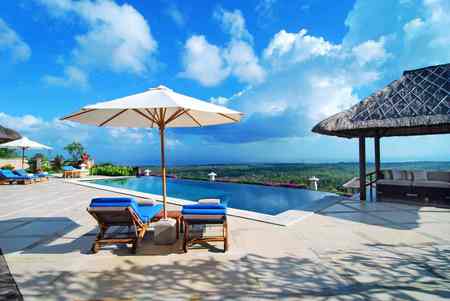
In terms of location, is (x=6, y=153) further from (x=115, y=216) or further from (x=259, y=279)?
(x=259, y=279)

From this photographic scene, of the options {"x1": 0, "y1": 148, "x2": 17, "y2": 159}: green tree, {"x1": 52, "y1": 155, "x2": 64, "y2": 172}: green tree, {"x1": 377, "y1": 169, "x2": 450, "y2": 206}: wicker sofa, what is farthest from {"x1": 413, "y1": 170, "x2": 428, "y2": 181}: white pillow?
{"x1": 0, "y1": 148, "x2": 17, "y2": 159}: green tree

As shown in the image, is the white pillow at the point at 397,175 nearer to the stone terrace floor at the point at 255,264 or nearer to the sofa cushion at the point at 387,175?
the sofa cushion at the point at 387,175

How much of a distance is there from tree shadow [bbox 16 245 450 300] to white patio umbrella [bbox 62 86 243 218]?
4.50ft

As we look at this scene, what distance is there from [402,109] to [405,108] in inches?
2.7

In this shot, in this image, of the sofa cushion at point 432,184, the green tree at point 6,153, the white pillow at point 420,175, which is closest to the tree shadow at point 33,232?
the sofa cushion at point 432,184

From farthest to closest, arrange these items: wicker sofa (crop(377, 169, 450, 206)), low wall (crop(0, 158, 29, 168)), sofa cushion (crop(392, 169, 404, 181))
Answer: low wall (crop(0, 158, 29, 168)), sofa cushion (crop(392, 169, 404, 181)), wicker sofa (crop(377, 169, 450, 206))

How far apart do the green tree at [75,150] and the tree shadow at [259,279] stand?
2035cm

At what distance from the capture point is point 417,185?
21.4 feet

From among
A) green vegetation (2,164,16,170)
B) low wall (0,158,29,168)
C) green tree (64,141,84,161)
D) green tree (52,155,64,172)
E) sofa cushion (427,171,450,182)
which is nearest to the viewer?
sofa cushion (427,171,450,182)

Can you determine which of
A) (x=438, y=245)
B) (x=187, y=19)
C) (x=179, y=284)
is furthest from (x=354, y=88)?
(x=179, y=284)

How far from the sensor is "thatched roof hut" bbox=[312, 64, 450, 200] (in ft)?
19.1

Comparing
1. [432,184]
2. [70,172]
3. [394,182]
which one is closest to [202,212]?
[394,182]

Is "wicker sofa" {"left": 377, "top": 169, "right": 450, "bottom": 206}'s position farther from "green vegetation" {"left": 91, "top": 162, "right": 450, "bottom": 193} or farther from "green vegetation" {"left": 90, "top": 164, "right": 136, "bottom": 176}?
"green vegetation" {"left": 90, "top": 164, "right": 136, "bottom": 176}

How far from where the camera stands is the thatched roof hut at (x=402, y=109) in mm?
5824
